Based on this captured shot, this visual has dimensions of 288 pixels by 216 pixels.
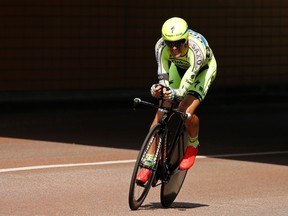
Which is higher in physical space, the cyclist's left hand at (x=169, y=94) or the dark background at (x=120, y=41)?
the cyclist's left hand at (x=169, y=94)

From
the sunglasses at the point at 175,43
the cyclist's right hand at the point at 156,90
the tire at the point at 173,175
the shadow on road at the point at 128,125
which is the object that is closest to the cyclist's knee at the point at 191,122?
the tire at the point at 173,175

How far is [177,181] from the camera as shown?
10.9 m

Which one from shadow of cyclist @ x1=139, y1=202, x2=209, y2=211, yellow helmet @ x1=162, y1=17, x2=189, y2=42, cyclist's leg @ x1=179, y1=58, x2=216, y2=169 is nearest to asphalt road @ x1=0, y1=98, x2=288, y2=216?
shadow of cyclist @ x1=139, y1=202, x2=209, y2=211

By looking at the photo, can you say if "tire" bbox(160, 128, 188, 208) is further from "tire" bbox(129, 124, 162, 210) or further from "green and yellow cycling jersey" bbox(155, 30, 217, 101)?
"green and yellow cycling jersey" bbox(155, 30, 217, 101)

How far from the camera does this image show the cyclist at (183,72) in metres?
10.3

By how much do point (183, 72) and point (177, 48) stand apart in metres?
0.52

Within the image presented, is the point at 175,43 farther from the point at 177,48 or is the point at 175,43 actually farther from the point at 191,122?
the point at 191,122

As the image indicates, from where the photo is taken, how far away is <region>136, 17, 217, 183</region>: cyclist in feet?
33.8

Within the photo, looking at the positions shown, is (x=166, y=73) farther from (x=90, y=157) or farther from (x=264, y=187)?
(x=90, y=157)

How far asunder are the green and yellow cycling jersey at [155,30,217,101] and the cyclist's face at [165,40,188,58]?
0.06 m

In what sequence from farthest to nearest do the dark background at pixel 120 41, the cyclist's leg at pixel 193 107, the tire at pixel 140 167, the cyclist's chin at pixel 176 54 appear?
the dark background at pixel 120 41 → the cyclist's leg at pixel 193 107 → the cyclist's chin at pixel 176 54 → the tire at pixel 140 167

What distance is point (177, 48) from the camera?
34.1ft

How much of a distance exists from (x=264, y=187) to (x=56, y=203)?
101 inches

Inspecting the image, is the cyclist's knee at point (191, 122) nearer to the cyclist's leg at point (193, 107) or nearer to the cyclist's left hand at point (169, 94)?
the cyclist's leg at point (193, 107)
